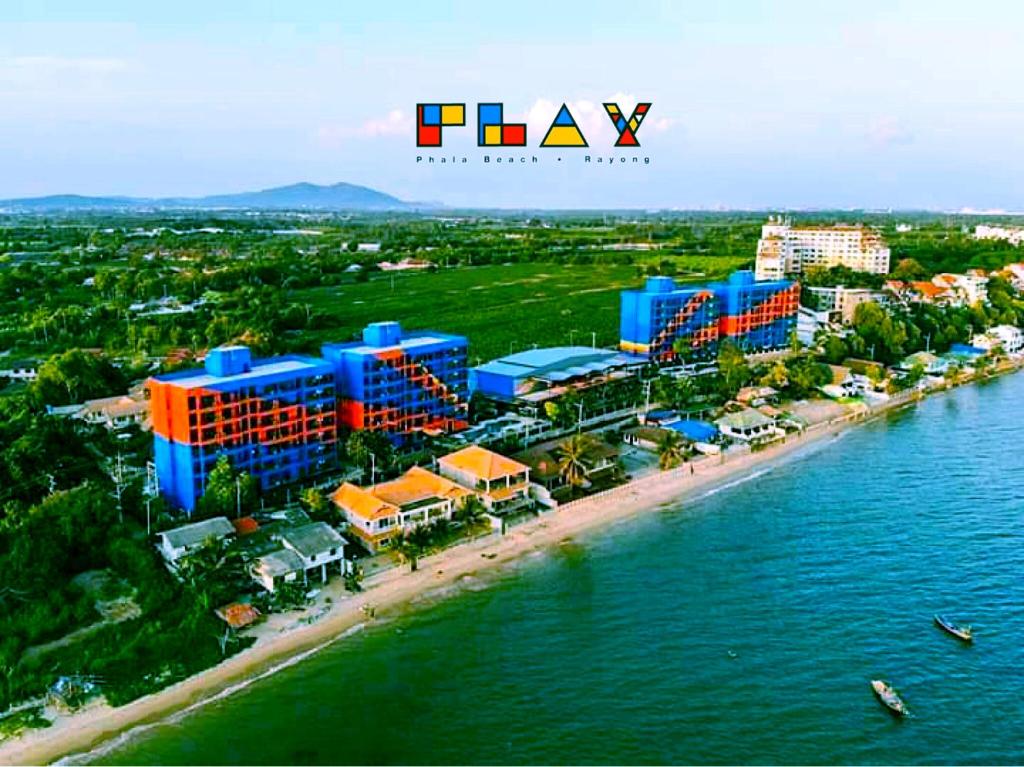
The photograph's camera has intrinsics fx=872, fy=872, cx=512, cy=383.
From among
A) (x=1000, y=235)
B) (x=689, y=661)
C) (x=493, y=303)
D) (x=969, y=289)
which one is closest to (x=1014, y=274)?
(x=969, y=289)

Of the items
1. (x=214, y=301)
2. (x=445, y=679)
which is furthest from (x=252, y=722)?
(x=214, y=301)

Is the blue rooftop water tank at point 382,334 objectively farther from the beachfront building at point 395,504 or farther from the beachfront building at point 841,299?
the beachfront building at point 841,299

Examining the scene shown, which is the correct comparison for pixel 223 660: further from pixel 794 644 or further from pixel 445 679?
pixel 794 644

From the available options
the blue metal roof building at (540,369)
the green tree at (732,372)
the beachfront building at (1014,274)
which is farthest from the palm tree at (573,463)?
the beachfront building at (1014,274)

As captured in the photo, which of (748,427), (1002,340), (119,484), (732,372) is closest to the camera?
(119,484)

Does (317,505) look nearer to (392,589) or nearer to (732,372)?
(392,589)
